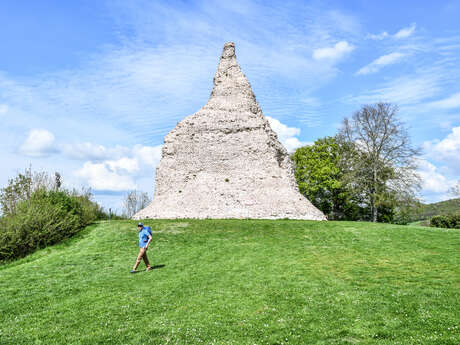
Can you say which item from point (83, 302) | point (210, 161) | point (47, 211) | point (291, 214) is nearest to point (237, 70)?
Answer: point (210, 161)

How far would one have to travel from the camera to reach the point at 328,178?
4975 cm

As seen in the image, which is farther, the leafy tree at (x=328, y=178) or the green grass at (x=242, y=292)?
the leafy tree at (x=328, y=178)

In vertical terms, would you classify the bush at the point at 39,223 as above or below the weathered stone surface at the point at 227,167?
below

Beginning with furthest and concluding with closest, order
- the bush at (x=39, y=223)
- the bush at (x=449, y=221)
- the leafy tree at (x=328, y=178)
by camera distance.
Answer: the leafy tree at (x=328, y=178)
the bush at (x=449, y=221)
the bush at (x=39, y=223)

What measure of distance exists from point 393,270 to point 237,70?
117ft

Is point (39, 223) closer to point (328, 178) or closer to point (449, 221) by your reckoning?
point (328, 178)

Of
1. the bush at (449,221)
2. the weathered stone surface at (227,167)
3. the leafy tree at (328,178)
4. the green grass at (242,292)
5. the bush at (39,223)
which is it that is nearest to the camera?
the green grass at (242,292)

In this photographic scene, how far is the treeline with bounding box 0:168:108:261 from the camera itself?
22.2m

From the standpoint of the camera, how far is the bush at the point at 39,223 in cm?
2195

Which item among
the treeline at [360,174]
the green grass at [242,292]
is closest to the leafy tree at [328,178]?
the treeline at [360,174]

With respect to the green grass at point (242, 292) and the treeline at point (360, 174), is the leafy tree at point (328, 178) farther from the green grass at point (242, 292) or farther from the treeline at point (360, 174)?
the green grass at point (242, 292)

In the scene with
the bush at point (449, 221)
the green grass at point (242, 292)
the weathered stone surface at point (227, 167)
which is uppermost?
the weathered stone surface at point (227, 167)

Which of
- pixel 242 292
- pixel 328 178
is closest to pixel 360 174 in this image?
pixel 328 178

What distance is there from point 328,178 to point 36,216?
3889 centimetres
